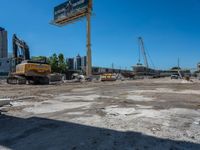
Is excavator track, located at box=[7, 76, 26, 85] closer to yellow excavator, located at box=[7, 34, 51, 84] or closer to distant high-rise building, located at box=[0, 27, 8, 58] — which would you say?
yellow excavator, located at box=[7, 34, 51, 84]

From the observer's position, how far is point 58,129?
741 centimetres

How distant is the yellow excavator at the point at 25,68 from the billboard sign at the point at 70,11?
2948 centimetres

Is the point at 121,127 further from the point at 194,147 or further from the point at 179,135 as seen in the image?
the point at 194,147

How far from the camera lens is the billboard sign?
65.4 metres

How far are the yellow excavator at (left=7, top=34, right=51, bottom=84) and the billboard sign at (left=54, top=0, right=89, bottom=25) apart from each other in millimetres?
29476

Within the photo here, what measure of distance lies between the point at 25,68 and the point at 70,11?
3668cm

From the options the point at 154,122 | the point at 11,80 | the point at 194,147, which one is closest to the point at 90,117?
the point at 154,122

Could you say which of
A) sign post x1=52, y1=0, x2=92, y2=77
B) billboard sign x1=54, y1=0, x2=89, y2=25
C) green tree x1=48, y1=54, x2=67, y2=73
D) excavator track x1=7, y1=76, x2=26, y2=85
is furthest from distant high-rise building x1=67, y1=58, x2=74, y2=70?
excavator track x1=7, y1=76, x2=26, y2=85

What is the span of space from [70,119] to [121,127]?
187cm

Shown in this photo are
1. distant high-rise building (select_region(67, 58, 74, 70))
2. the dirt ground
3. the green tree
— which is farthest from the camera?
distant high-rise building (select_region(67, 58, 74, 70))

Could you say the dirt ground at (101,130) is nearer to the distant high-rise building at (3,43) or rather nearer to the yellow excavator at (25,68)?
the yellow excavator at (25,68)

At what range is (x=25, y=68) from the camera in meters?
33.2

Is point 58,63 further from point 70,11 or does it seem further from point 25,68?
point 25,68

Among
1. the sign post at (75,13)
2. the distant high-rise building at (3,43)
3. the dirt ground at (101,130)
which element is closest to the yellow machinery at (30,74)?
the dirt ground at (101,130)
